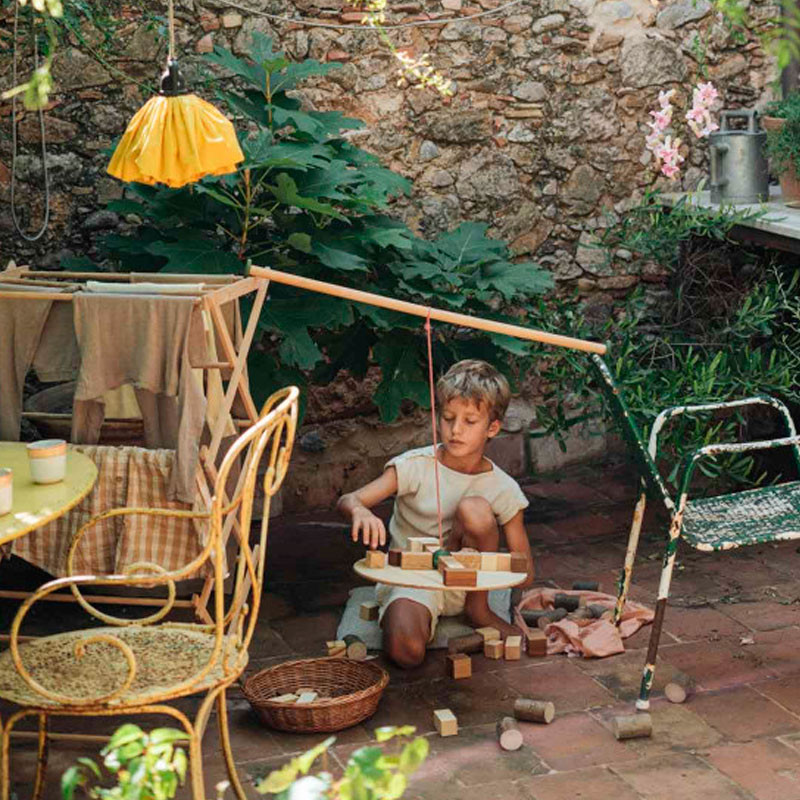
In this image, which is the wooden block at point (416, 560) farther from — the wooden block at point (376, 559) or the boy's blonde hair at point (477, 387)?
the boy's blonde hair at point (477, 387)

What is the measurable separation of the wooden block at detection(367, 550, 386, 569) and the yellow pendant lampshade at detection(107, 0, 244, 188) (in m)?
1.12

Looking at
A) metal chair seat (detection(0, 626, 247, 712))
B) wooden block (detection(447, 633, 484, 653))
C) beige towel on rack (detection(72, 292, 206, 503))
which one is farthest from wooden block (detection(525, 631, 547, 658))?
metal chair seat (detection(0, 626, 247, 712))

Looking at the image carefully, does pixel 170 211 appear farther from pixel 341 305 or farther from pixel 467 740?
pixel 467 740

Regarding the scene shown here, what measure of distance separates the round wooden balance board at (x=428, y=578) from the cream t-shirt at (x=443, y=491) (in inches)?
20.2

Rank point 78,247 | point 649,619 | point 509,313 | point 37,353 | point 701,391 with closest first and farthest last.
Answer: point 37,353 < point 649,619 < point 701,391 < point 78,247 < point 509,313

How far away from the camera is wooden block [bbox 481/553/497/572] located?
3707 millimetres

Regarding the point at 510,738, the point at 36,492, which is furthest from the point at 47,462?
the point at 510,738

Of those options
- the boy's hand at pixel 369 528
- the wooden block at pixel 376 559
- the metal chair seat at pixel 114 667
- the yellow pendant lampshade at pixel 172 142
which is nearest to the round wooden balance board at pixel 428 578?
the wooden block at pixel 376 559

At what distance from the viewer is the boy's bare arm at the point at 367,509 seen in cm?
Answer: 389

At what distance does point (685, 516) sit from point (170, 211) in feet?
6.44

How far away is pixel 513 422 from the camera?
589 centimetres

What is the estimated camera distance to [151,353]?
364 centimetres

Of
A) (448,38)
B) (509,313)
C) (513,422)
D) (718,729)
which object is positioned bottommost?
(718,729)

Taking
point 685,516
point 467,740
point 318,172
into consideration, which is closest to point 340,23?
point 318,172
